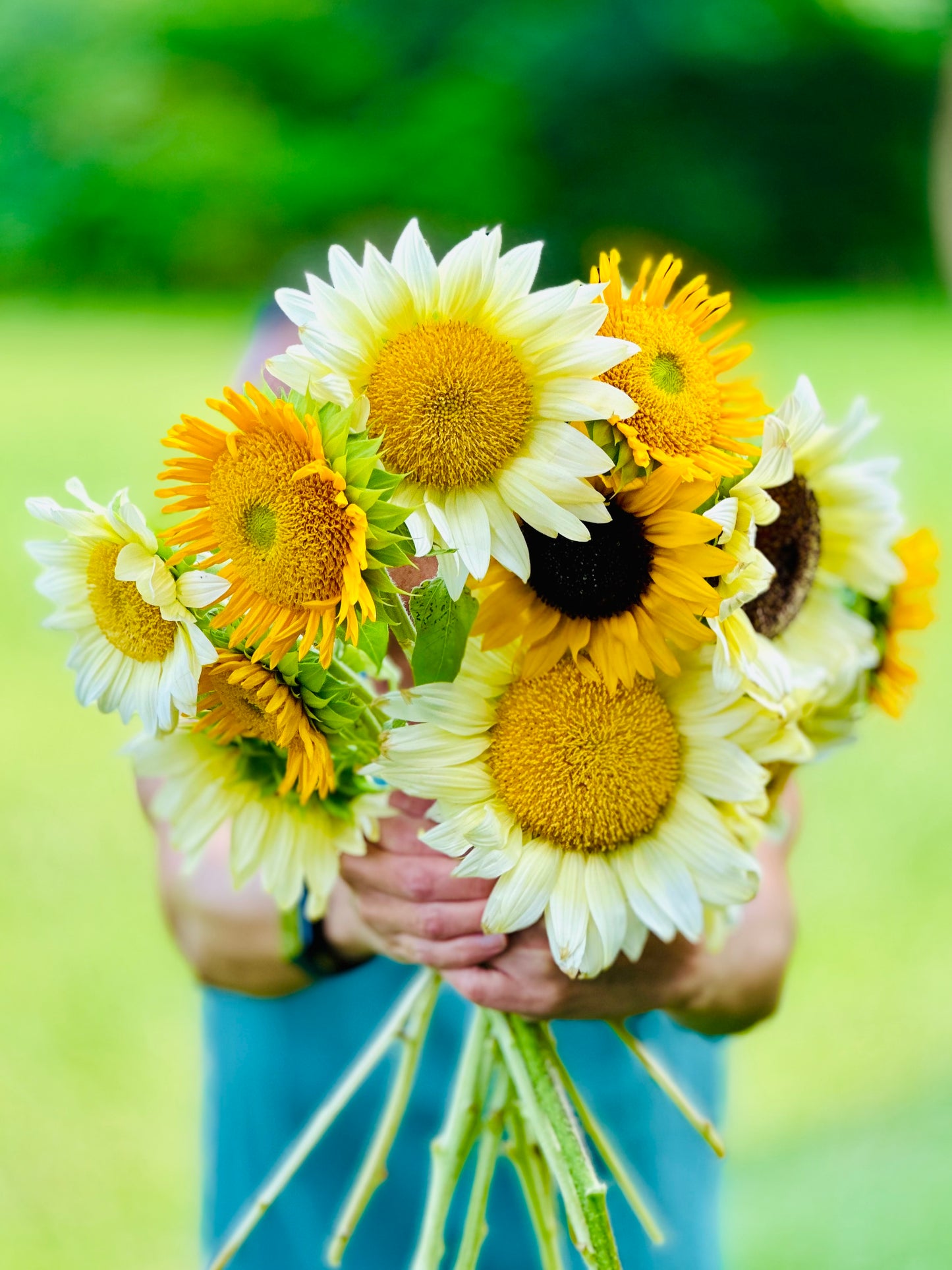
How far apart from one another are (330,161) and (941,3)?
2946 mm

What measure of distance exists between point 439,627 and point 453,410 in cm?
6

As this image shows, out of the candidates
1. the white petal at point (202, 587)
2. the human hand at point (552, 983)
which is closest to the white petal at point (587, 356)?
the white petal at point (202, 587)

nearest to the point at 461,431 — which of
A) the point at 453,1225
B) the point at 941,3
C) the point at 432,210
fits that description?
the point at 453,1225

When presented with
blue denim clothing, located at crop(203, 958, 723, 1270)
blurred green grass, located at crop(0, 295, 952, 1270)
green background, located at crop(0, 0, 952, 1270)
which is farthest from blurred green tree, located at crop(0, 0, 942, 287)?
blue denim clothing, located at crop(203, 958, 723, 1270)

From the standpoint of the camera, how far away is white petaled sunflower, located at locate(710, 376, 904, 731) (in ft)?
1.33

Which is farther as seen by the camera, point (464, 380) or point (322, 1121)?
point (322, 1121)

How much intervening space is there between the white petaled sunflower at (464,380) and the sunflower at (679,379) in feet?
0.04

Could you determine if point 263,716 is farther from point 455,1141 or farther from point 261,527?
point 455,1141

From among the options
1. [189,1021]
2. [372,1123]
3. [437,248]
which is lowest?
[189,1021]

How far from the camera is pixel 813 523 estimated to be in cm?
44

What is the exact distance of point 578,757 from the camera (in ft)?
1.25

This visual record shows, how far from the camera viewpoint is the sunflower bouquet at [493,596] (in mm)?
331

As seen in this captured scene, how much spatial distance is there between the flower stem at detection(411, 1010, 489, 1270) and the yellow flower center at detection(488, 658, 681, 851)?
15 centimetres

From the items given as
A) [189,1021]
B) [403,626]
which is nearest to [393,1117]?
[403,626]
